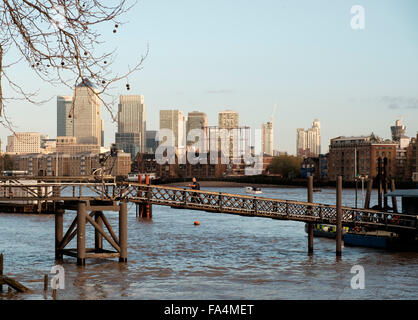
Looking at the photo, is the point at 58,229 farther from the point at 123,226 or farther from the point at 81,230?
the point at 123,226

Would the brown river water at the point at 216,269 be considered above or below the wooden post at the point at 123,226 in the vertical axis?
below

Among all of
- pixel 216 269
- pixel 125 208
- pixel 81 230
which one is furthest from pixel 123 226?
pixel 216 269

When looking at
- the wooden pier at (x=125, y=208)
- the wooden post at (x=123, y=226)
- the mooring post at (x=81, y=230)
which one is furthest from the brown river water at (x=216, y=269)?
the wooden pier at (x=125, y=208)

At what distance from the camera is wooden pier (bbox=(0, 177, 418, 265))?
36.8 m

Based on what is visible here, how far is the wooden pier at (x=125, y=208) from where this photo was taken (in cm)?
3675

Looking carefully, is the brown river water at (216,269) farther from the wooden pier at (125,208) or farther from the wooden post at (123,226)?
the wooden pier at (125,208)

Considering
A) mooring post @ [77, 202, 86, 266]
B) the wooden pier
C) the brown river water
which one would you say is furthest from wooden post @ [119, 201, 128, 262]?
mooring post @ [77, 202, 86, 266]

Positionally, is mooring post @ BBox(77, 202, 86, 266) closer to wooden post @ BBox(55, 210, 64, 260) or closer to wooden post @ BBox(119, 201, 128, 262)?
wooden post @ BBox(119, 201, 128, 262)

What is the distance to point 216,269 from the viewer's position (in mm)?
37812

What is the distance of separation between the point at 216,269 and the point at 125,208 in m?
6.09

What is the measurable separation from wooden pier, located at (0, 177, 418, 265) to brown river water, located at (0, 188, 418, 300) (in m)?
1.32

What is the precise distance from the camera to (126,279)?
33531mm

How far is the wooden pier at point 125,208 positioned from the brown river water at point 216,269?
132 centimetres
